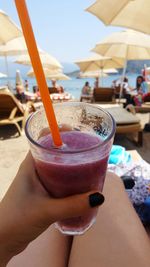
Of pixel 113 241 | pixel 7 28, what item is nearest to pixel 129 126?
pixel 7 28

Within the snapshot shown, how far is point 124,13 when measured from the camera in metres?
4.61

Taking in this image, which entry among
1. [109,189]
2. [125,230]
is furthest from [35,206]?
[109,189]

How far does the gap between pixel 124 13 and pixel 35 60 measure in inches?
172

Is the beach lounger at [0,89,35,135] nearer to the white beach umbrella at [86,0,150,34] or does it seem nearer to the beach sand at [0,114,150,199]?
the beach sand at [0,114,150,199]

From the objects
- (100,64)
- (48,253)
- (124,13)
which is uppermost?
(124,13)

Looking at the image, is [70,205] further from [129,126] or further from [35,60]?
[129,126]

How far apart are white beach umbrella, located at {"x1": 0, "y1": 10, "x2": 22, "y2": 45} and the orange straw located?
564 cm

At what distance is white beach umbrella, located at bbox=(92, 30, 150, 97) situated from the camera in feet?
27.1

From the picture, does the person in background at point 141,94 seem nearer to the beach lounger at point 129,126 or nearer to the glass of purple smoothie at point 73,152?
the beach lounger at point 129,126

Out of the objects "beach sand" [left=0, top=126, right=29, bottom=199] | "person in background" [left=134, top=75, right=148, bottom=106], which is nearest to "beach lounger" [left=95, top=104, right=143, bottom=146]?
"beach sand" [left=0, top=126, right=29, bottom=199]

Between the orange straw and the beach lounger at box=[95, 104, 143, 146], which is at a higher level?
the orange straw

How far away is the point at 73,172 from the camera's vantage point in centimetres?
78

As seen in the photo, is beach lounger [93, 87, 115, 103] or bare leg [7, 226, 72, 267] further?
beach lounger [93, 87, 115, 103]

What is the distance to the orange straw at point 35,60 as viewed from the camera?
0.68 meters
